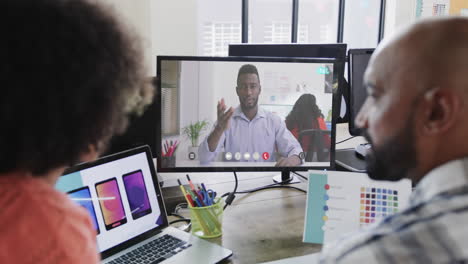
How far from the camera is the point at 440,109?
0.61 meters

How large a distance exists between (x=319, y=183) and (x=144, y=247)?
47 centimetres

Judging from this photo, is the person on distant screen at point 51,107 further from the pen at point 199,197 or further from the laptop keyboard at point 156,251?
the pen at point 199,197

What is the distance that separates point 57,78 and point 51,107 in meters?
0.03

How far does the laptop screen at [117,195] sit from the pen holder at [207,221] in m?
0.09

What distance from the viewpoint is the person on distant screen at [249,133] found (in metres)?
1.39

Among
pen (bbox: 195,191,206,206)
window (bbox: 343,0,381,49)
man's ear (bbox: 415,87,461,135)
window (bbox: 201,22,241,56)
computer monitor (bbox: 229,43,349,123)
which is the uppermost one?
window (bbox: 343,0,381,49)

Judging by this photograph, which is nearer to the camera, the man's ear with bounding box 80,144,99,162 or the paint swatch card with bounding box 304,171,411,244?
the man's ear with bounding box 80,144,99,162

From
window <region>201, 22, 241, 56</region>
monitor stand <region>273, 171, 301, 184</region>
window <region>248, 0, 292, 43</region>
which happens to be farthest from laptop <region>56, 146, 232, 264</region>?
window <region>248, 0, 292, 43</region>

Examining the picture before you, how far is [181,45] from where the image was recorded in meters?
3.92

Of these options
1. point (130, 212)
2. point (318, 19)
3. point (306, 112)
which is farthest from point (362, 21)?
point (130, 212)

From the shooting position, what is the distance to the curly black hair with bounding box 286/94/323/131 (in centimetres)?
141

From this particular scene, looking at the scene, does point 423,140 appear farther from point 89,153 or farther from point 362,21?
point 362,21

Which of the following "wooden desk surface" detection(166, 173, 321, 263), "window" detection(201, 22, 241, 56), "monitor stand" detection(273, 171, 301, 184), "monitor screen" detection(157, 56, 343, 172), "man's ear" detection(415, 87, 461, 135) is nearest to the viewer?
"man's ear" detection(415, 87, 461, 135)

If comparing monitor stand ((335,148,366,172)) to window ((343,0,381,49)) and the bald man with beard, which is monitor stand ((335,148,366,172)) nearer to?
the bald man with beard
